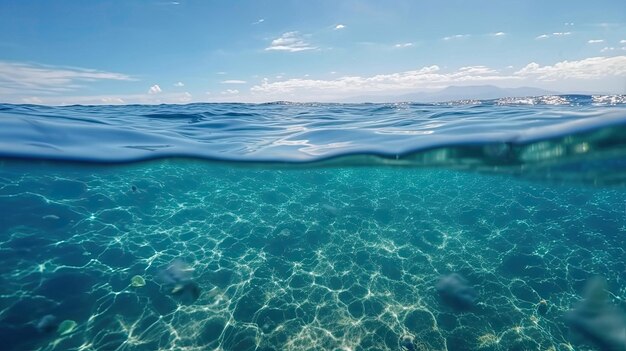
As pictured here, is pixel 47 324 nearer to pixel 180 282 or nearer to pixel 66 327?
pixel 66 327

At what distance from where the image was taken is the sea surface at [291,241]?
1088 centimetres

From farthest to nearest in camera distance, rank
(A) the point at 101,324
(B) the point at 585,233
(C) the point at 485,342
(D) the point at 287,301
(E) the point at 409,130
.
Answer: (B) the point at 585,233, (E) the point at 409,130, (D) the point at 287,301, (C) the point at 485,342, (A) the point at 101,324

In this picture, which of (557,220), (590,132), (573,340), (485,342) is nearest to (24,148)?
(485,342)

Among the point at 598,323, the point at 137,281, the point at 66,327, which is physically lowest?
the point at 598,323

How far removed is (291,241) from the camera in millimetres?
15766

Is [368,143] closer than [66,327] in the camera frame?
No

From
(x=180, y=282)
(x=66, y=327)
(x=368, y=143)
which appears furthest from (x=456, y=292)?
(x=66, y=327)

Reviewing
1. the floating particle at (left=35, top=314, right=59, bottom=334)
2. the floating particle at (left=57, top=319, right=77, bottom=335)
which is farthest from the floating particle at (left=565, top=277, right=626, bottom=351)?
the floating particle at (left=35, top=314, right=59, bottom=334)

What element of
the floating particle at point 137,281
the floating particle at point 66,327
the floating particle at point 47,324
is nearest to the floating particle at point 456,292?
the floating particle at point 137,281

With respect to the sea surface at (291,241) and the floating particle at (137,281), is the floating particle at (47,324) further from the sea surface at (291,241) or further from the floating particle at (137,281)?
the floating particle at (137,281)

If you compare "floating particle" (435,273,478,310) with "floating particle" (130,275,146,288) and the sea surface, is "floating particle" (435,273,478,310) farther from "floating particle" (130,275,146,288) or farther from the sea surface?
"floating particle" (130,275,146,288)

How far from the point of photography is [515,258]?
15.5 metres

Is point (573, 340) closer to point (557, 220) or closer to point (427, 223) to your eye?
point (427, 223)

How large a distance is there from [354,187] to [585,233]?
1517cm
